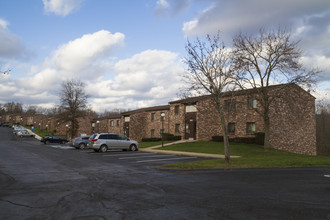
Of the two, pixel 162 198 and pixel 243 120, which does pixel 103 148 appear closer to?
pixel 243 120

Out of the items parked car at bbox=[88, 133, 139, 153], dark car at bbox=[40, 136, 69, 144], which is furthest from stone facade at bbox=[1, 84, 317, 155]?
dark car at bbox=[40, 136, 69, 144]

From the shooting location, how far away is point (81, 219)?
5422mm

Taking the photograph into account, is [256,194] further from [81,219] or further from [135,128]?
[135,128]

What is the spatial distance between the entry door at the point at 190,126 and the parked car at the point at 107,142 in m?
13.5

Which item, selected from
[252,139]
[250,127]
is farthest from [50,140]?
[252,139]

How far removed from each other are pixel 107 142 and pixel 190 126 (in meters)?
16.1

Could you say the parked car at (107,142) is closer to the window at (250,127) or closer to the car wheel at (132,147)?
the car wheel at (132,147)

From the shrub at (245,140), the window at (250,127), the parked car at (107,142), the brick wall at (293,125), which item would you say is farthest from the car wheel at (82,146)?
Answer: the brick wall at (293,125)

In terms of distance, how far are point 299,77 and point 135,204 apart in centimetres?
2179

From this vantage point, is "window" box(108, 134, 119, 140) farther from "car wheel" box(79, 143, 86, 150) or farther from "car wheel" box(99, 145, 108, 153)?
"car wheel" box(79, 143, 86, 150)

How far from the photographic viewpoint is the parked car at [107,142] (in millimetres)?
25344

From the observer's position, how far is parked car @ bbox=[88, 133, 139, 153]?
83.1 feet

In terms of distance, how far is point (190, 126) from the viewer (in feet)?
128

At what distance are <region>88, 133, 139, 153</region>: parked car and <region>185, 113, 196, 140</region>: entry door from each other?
1347cm
